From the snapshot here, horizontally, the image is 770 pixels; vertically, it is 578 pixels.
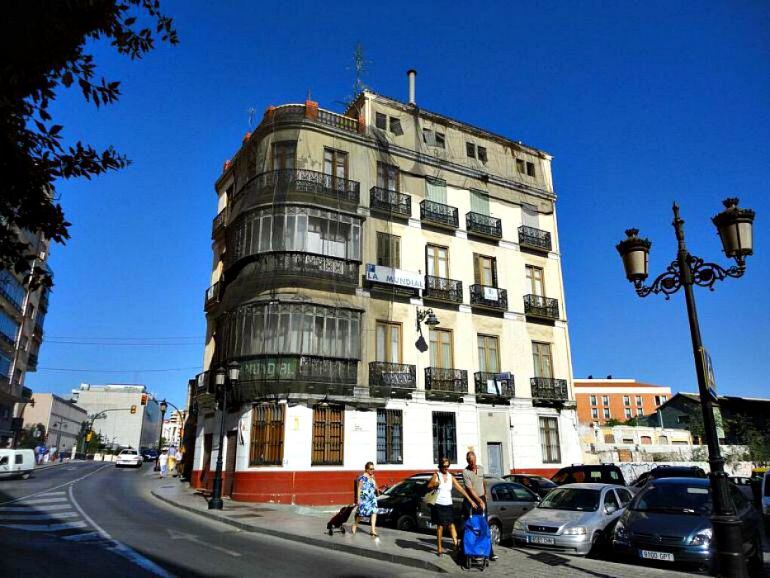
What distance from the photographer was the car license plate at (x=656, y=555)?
9.20 m

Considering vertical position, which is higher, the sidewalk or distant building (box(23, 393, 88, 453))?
distant building (box(23, 393, 88, 453))

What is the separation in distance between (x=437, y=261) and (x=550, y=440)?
36.5ft

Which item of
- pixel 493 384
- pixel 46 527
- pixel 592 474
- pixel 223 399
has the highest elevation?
pixel 493 384

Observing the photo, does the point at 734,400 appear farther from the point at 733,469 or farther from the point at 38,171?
the point at 38,171

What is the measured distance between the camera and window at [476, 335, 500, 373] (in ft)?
88.1

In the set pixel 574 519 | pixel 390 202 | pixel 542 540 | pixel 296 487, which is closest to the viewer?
pixel 542 540

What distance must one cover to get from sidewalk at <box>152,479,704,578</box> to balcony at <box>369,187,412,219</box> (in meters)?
14.1

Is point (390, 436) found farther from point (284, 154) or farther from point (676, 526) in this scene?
point (676, 526)

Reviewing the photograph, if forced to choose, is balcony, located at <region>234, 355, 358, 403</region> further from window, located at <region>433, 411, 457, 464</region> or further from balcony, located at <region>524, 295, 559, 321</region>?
balcony, located at <region>524, 295, 559, 321</region>

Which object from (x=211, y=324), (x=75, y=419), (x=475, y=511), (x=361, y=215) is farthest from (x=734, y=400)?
(x=75, y=419)

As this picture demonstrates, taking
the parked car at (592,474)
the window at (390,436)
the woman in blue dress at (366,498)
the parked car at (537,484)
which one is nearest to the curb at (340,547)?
the woman in blue dress at (366,498)

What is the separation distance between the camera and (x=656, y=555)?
937 cm

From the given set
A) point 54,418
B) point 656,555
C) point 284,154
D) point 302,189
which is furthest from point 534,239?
point 54,418

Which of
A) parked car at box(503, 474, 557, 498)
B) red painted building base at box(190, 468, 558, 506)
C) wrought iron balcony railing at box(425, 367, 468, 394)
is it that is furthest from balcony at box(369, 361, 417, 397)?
parked car at box(503, 474, 557, 498)
